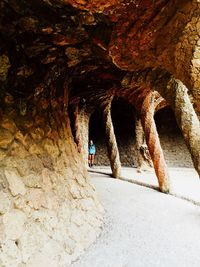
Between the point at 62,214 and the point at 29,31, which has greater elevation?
the point at 29,31

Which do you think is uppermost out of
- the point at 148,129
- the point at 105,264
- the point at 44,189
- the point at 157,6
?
the point at 157,6

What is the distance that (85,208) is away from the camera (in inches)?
131

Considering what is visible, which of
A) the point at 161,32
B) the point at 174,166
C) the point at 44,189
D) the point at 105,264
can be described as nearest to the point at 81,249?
the point at 105,264

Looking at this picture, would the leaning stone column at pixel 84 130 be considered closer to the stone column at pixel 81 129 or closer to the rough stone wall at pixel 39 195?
the stone column at pixel 81 129

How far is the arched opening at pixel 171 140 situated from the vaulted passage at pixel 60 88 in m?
7.99

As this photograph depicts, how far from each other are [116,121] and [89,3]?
10.2 m

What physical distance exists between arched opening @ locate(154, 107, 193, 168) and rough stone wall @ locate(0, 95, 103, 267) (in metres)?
8.30

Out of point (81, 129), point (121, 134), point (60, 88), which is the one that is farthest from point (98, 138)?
point (60, 88)

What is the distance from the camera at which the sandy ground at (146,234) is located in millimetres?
2543

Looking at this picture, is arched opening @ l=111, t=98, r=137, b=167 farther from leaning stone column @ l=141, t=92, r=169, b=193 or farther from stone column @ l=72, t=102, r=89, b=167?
leaning stone column @ l=141, t=92, r=169, b=193

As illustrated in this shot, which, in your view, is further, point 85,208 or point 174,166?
point 174,166

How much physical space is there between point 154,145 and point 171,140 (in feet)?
19.2

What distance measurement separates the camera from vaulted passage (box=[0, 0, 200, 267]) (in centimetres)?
209

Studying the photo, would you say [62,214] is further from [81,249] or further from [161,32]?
[161,32]
